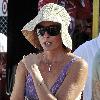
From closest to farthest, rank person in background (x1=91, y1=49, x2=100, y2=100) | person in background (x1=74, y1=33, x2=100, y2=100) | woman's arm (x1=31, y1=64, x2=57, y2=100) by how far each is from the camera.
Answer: woman's arm (x1=31, y1=64, x2=57, y2=100) → person in background (x1=91, y1=49, x2=100, y2=100) → person in background (x1=74, y1=33, x2=100, y2=100)

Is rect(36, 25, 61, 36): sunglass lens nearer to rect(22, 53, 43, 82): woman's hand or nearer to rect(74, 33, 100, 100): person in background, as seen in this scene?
rect(22, 53, 43, 82): woman's hand

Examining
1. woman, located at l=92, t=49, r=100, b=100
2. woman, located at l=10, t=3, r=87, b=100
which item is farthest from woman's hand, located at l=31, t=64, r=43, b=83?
woman, located at l=92, t=49, r=100, b=100

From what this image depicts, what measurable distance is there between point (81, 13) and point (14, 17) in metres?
0.78

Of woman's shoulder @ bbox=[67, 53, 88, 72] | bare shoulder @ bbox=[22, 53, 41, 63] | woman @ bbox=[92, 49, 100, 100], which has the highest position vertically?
bare shoulder @ bbox=[22, 53, 41, 63]

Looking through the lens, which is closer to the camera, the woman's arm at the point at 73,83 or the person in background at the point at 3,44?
the woman's arm at the point at 73,83

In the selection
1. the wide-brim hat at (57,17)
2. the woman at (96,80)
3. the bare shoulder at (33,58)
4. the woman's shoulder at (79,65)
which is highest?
the wide-brim hat at (57,17)

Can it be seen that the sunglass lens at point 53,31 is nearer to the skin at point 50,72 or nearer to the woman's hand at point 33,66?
the skin at point 50,72

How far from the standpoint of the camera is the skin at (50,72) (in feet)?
9.38

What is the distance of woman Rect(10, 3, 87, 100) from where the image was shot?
9.43 ft

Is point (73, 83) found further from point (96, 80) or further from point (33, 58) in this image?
point (96, 80)

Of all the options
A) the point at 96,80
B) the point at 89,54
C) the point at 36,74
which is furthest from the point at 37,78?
the point at 89,54

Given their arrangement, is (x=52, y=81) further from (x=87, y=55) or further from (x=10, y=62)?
(x=10, y=62)

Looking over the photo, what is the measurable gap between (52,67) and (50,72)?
0.05 m

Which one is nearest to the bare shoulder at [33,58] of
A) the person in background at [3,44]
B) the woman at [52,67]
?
the woman at [52,67]
